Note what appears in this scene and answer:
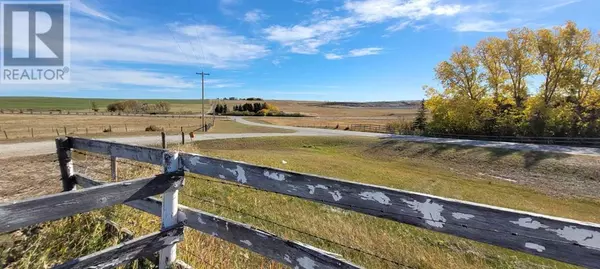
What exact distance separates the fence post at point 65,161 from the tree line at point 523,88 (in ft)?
116

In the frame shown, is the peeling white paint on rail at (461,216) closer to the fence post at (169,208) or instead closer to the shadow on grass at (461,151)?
the fence post at (169,208)

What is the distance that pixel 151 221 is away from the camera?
13.3 feet

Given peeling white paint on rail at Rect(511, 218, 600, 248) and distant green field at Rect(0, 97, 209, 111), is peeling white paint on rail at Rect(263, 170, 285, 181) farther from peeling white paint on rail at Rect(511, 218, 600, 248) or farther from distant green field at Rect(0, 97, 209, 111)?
distant green field at Rect(0, 97, 209, 111)

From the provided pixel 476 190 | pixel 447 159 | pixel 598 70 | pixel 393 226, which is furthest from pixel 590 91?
pixel 393 226

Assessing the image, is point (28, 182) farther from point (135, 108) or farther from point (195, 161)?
point (135, 108)

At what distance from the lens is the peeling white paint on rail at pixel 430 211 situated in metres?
1.70

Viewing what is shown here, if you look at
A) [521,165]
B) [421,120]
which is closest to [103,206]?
[521,165]

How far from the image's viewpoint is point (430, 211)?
1.72m

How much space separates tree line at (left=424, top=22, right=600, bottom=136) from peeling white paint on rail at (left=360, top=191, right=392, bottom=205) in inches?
1358

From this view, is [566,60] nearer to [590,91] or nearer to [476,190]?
[590,91]

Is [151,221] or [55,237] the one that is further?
[151,221]

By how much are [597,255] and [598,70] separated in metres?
39.4

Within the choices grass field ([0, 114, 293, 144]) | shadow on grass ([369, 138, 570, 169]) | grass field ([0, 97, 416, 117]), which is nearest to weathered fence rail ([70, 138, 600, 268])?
shadow on grass ([369, 138, 570, 169])

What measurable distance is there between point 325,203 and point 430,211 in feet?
2.27
